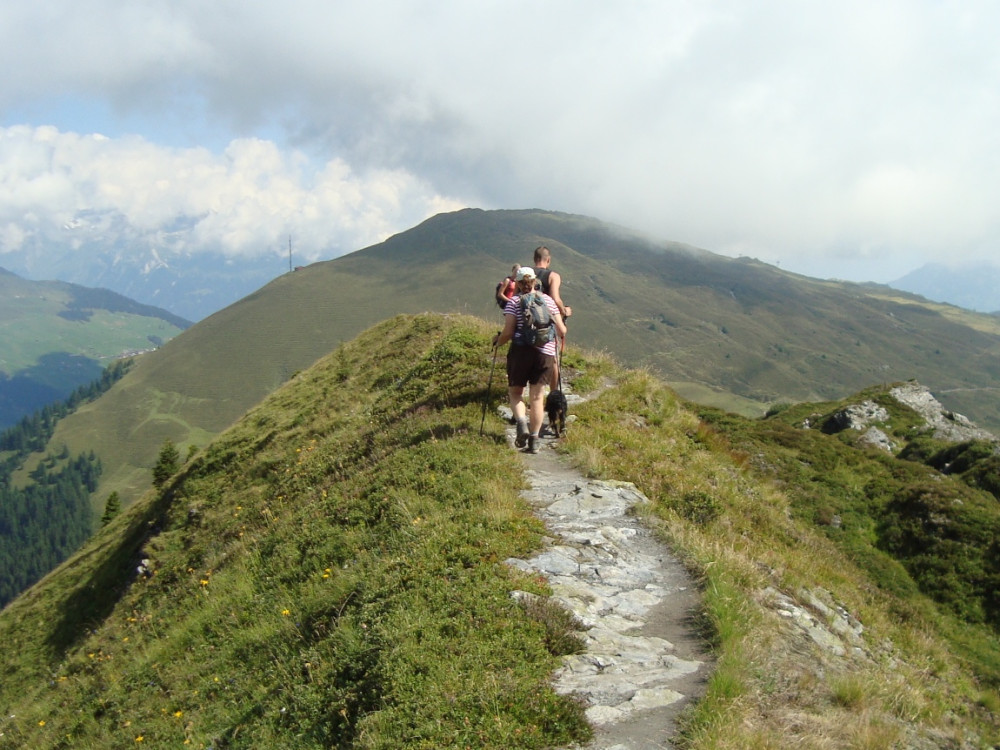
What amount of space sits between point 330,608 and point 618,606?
3.56 m

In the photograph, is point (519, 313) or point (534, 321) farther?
point (519, 313)

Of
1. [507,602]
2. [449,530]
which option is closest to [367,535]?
[449,530]

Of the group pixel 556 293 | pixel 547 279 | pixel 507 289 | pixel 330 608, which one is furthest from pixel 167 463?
pixel 330 608

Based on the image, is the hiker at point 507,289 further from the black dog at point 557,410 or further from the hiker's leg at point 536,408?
the black dog at point 557,410

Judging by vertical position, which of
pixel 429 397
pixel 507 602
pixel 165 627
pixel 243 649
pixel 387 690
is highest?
pixel 429 397

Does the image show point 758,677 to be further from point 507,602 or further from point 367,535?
point 367,535

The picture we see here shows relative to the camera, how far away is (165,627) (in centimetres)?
1159

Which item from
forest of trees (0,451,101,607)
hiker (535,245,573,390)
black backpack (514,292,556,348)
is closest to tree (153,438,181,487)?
hiker (535,245,573,390)

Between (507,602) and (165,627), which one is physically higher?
(507,602)

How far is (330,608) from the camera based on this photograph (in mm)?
7793

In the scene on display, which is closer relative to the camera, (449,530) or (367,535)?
(449,530)

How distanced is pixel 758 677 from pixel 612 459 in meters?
6.07

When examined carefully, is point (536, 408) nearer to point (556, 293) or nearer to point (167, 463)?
point (556, 293)

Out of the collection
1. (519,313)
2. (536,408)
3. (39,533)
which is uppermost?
(519,313)
